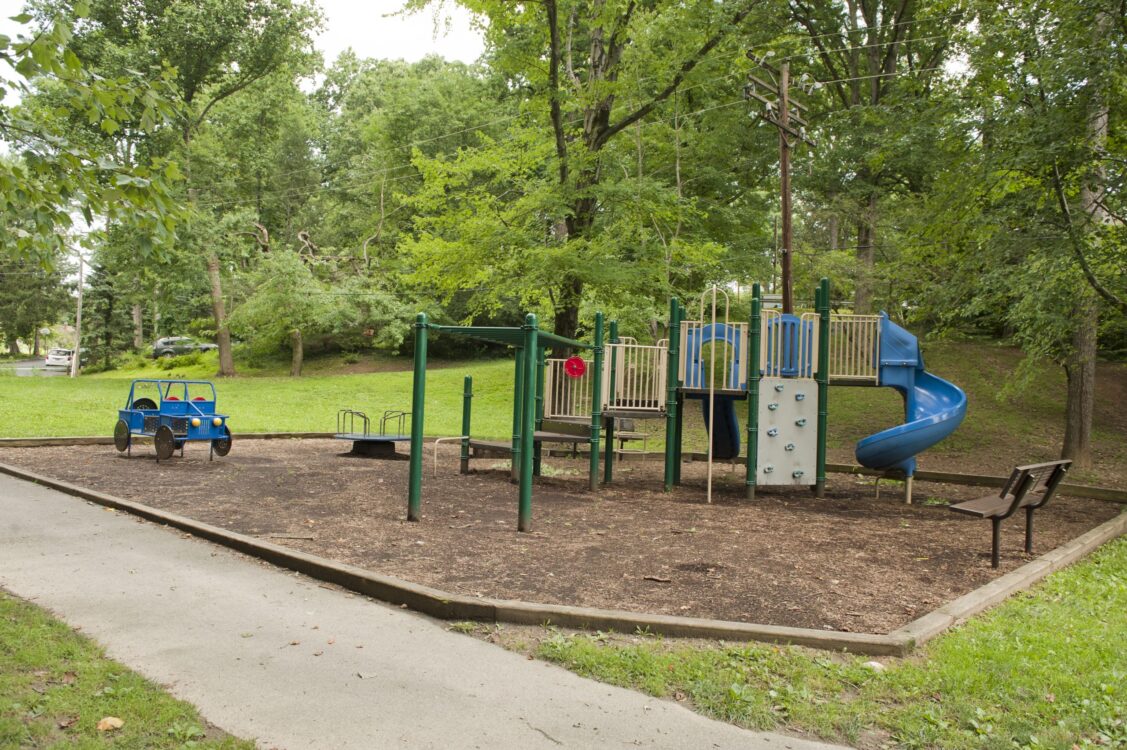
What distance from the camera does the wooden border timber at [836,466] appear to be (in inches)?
467

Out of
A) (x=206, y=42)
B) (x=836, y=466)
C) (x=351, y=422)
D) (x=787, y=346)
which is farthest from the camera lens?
(x=206, y=42)

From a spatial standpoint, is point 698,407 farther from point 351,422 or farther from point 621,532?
point 621,532

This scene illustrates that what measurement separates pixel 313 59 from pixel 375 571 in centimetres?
3447

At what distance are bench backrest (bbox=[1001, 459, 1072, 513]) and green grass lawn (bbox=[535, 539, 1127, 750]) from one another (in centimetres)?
215

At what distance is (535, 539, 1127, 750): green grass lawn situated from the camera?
137 inches

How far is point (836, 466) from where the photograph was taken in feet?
49.1

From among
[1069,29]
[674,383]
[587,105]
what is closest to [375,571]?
[674,383]

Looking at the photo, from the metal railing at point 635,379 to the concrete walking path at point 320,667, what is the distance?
669cm

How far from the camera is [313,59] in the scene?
3519 centimetres

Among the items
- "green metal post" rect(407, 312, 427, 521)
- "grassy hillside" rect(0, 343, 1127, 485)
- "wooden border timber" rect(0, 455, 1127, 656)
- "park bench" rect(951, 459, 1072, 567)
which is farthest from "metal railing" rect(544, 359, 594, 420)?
"wooden border timber" rect(0, 455, 1127, 656)

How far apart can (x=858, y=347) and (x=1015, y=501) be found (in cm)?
490

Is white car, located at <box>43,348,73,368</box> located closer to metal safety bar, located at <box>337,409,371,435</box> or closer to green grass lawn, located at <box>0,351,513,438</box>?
green grass lawn, located at <box>0,351,513,438</box>

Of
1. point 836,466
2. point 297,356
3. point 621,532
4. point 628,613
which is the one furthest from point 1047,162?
point 297,356

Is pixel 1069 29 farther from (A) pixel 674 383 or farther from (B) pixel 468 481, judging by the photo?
(B) pixel 468 481
